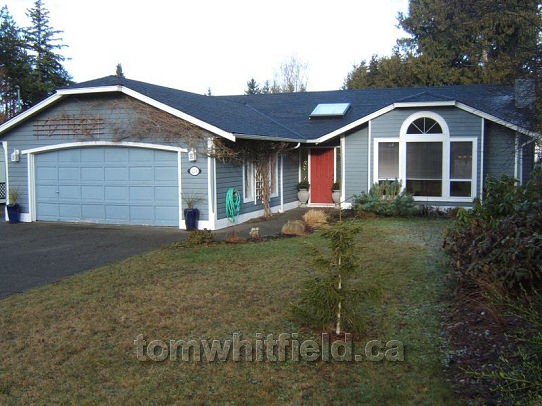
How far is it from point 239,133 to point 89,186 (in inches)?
192

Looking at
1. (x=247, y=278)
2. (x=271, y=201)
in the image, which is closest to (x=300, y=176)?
(x=271, y=201)

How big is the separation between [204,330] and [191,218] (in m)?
8.19

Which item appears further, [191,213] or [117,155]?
[117,155]

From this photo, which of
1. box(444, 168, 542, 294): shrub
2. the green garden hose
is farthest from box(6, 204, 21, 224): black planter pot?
box(444, 168, 542, 294): shrub

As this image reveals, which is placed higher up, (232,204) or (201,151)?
(201,151)

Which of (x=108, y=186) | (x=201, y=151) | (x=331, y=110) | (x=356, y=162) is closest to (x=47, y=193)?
(x=108, y=186)

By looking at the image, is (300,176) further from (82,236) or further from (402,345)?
(402,345)

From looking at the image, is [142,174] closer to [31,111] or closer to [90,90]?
[90,90]

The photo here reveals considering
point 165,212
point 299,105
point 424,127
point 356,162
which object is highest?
point 299,105

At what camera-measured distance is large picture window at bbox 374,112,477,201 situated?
16.7 meters

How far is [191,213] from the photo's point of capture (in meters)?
14.0

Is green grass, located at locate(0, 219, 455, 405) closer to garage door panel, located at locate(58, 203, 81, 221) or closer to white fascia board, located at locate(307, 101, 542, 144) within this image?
garage door panel, located at locate(58, 203, 81, 221)

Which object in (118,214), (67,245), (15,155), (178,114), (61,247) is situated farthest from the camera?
(15,155)

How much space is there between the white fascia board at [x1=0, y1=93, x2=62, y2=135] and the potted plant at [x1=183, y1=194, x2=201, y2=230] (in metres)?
4.87
